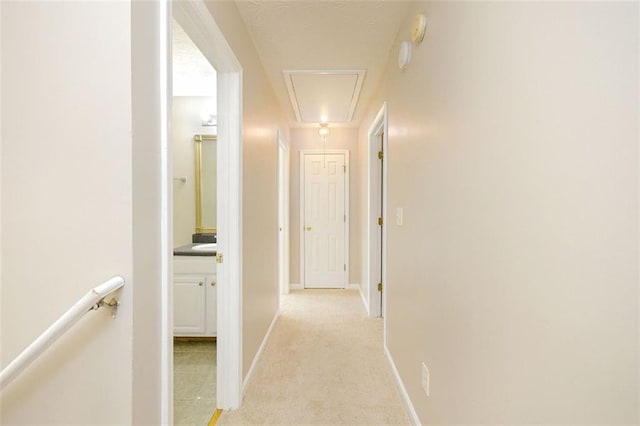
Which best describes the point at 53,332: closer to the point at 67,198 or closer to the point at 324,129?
the point at 67,198

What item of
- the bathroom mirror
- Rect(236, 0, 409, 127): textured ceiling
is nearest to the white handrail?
Rect(236, 0, 409, 127): textured ceiling

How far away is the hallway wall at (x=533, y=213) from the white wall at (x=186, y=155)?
8.78ft

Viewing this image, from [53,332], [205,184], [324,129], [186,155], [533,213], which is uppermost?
[324,129]

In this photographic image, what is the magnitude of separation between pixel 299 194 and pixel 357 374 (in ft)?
9.45

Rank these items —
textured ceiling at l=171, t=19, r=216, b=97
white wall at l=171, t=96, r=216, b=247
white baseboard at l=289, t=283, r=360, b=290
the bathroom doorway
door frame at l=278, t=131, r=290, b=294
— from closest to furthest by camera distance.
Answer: the bathroom doorway
textured ceiling at l=171, t=19, r=216, b=97
white wall at l=171, t=96, r=216, b=247
door frame at l=278, t=131, r=290, b=294
white baseboard at l=289, t=283, r=360, b=290

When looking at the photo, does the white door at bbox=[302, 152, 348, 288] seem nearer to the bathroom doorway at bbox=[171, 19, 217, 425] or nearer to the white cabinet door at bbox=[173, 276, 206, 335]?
the bathroom doorway at bbox=[171, 19, 217, 425]

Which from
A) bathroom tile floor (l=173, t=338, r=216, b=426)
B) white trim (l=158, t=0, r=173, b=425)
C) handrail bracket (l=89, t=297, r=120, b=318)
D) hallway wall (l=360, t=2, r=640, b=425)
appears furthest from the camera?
bathroom tile floor (l=173, t=338, r=216, b=426)

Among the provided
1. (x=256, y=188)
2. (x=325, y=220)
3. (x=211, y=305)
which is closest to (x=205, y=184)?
(x=256, y=188)

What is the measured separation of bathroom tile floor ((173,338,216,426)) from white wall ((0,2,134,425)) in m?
1.06

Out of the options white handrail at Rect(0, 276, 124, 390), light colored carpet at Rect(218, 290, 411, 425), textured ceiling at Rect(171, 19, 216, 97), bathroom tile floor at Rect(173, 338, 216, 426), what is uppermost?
textured ceiling at Rect(171, 19, 216, 97)

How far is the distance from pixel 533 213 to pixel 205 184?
3223 millimetres

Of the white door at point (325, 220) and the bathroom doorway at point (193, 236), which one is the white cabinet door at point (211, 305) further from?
the white door at point (325, 220)

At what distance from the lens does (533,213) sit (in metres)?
0.77

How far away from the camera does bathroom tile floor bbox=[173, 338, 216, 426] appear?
187cm
